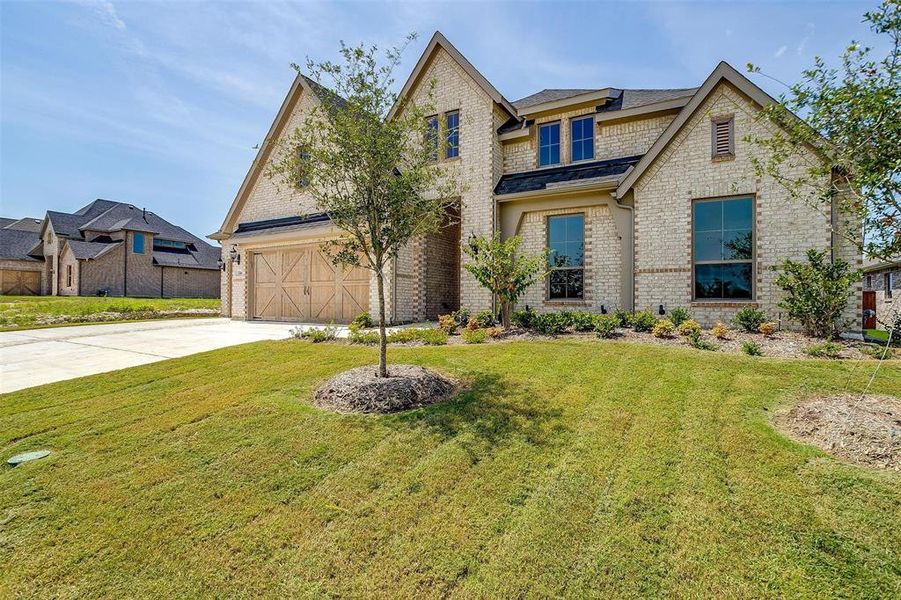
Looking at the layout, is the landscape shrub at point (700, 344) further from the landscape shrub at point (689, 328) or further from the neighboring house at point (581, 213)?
the neighboring house at point (581, 213)

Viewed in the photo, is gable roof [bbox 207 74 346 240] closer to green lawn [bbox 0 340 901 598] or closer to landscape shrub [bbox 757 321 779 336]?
green lawn [bbox 0 340 901 598]

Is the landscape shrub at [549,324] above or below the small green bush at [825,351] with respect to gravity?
above

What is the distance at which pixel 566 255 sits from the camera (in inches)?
464

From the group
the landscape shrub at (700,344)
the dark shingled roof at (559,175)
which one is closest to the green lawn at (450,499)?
the landscape shrub at (700,344)

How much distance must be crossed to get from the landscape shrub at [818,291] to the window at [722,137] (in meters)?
3.02

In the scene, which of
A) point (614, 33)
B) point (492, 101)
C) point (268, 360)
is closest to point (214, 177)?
point (492, 101)

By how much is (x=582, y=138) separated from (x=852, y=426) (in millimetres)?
10668

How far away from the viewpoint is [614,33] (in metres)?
9.05

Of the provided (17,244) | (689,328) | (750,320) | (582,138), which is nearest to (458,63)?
(582,138)

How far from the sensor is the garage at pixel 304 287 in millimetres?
13642

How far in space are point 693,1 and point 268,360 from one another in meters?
11.1

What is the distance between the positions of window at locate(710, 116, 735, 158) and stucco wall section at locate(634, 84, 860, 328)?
98mm

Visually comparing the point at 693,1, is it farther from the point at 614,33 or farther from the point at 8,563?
the point at 8,563

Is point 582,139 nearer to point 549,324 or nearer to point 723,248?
point 723,248
